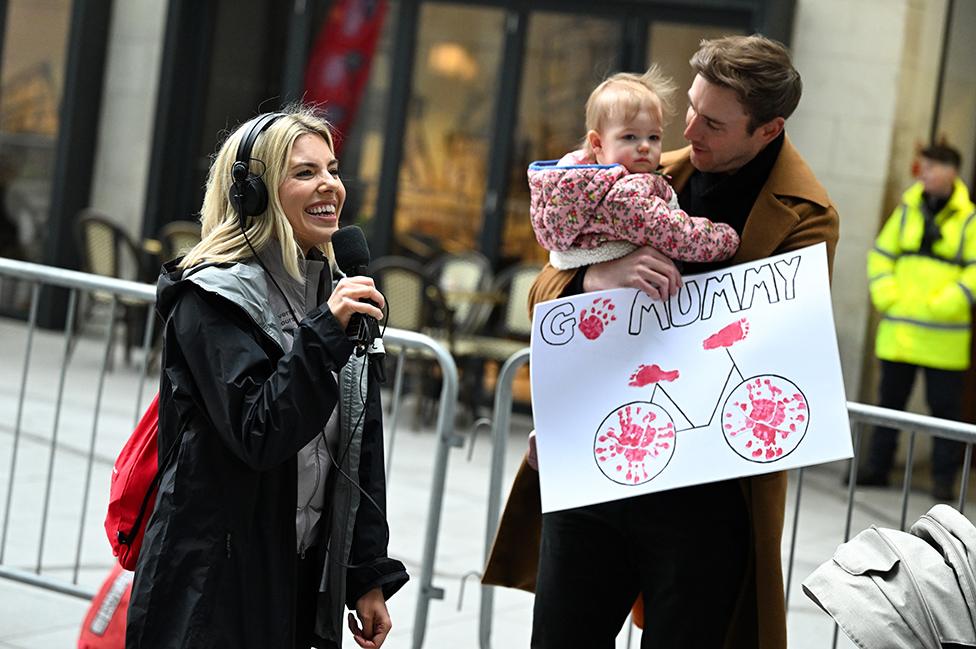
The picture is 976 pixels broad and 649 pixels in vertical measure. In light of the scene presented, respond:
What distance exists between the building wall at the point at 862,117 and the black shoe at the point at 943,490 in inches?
44.3

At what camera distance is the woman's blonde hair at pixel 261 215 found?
296 centimetres

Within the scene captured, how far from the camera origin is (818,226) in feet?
10.2

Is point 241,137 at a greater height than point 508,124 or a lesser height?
lesser

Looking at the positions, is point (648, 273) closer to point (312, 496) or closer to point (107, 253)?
point (312, 496)

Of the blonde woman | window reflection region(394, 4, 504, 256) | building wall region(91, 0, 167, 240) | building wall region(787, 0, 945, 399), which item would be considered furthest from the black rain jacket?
building wall region(91, 0, 167, 240)

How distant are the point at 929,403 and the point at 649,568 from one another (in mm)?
6840

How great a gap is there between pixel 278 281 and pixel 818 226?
1154 millimetres

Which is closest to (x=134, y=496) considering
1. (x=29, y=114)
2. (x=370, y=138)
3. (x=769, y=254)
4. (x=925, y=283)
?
(x=769, y=254)

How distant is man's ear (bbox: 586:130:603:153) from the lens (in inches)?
127

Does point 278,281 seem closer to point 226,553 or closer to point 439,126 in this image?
point 226,553

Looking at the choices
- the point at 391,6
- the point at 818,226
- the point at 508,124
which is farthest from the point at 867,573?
the point at 391,6

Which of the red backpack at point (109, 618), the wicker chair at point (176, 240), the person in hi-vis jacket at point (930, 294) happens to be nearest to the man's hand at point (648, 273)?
the red backpack at point (109, 618)

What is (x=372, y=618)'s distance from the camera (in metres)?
3.13

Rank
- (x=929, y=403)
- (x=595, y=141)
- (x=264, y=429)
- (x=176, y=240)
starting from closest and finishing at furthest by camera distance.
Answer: (x=264, y=429), (x=595, y=141), (x=929, y=403), (x=176, y=240)
